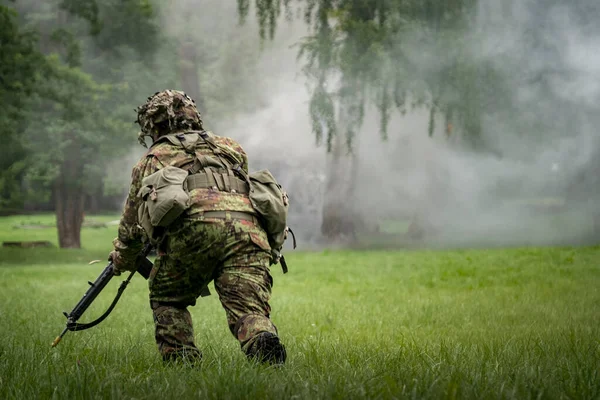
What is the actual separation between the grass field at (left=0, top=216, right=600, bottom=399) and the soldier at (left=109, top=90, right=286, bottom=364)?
0.62 ft

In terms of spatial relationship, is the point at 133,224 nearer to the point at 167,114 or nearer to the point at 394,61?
the point at 167,114

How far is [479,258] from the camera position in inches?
533

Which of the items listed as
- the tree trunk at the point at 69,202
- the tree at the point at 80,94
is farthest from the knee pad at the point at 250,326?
the tree trunk at the point at 69,202

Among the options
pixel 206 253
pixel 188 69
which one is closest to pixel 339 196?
pixel 188 69

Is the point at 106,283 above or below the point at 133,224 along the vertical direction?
below

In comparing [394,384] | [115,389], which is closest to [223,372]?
[115,389]

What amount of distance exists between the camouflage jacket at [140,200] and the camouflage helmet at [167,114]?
→ 190 millimetres

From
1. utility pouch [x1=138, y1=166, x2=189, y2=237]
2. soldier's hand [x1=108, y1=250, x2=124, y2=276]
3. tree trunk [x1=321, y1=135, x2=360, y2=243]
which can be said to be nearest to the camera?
utility pouch [x1=138, y1=166, x2=189, y2=237]

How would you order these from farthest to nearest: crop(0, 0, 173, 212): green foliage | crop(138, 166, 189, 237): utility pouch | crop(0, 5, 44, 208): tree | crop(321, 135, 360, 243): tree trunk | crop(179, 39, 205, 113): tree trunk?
crop(179, 39, 205, 113): tree trunk
crop(321, 135, 360, 243): tree trunk
crop(0, 0, 173, 212): green foliage
crop(0, 5, 44, 208): tree
crop(138, 166, 189, 237): utility pouch

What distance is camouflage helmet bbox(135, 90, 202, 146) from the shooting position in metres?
4.33

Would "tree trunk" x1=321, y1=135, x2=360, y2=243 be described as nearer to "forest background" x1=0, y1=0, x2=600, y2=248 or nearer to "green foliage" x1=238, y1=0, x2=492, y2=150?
"forest background" x1=0, y1=0, x2=600, y2=248

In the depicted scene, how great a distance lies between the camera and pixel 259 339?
3613 millimetres

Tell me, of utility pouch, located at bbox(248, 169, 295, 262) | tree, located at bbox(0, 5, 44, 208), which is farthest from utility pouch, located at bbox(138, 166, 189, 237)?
tree, located at bbox(0, 5, 44, 208)

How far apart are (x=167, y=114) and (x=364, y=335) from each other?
2.69 m
